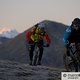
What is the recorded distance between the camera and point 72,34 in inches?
583

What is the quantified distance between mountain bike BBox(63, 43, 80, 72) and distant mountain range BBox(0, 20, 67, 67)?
7628cm

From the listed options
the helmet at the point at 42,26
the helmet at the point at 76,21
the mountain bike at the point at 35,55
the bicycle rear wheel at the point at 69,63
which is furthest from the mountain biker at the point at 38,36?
the helmet at the point at 76,21

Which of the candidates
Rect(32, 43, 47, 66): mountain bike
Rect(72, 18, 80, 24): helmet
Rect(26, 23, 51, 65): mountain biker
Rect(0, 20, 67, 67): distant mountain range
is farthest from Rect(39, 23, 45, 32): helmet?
Rect(0, 20, 67, 67): distant mountain range

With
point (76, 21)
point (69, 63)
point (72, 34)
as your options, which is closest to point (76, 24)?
point (76, 21)

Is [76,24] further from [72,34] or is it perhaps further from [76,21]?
[72,34]

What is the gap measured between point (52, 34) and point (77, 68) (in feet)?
321

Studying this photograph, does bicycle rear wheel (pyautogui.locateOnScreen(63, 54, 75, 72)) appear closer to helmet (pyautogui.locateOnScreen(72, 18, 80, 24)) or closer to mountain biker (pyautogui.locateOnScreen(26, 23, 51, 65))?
helmet (pyautogui.locateOnScreen(72, 18, 80, 24))

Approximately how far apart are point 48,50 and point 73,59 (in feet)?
289

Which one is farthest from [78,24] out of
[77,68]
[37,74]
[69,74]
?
[69,74]

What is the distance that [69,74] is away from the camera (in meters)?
8.33

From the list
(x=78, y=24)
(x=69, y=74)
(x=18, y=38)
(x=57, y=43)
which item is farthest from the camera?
(x=18, y=38)

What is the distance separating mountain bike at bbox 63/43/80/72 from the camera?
14.9 metres

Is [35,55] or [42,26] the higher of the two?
[42,26]

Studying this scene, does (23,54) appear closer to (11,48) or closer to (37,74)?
(11,48)
